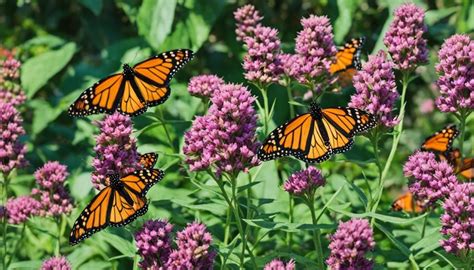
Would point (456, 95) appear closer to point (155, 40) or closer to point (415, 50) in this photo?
point (415, 50)

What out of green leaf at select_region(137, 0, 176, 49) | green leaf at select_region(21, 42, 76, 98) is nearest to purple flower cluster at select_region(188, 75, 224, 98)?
green leaf at select_region(137, 0, 176, 49)

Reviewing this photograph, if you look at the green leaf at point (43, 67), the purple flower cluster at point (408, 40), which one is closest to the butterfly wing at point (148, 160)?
the purple flower cluster at point (408, 40)

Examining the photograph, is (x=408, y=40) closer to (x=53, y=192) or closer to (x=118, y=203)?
(x=118, y=203)

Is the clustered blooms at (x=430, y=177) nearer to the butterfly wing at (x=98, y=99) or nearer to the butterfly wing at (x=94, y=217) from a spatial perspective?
the butterfly wing at (x=94, y=217)

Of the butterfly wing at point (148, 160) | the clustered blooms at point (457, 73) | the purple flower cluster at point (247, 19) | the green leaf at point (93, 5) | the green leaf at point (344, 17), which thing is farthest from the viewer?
the green leaf at point (93, 5)

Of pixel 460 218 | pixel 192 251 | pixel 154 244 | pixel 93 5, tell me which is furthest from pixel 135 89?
pixel 93 5
